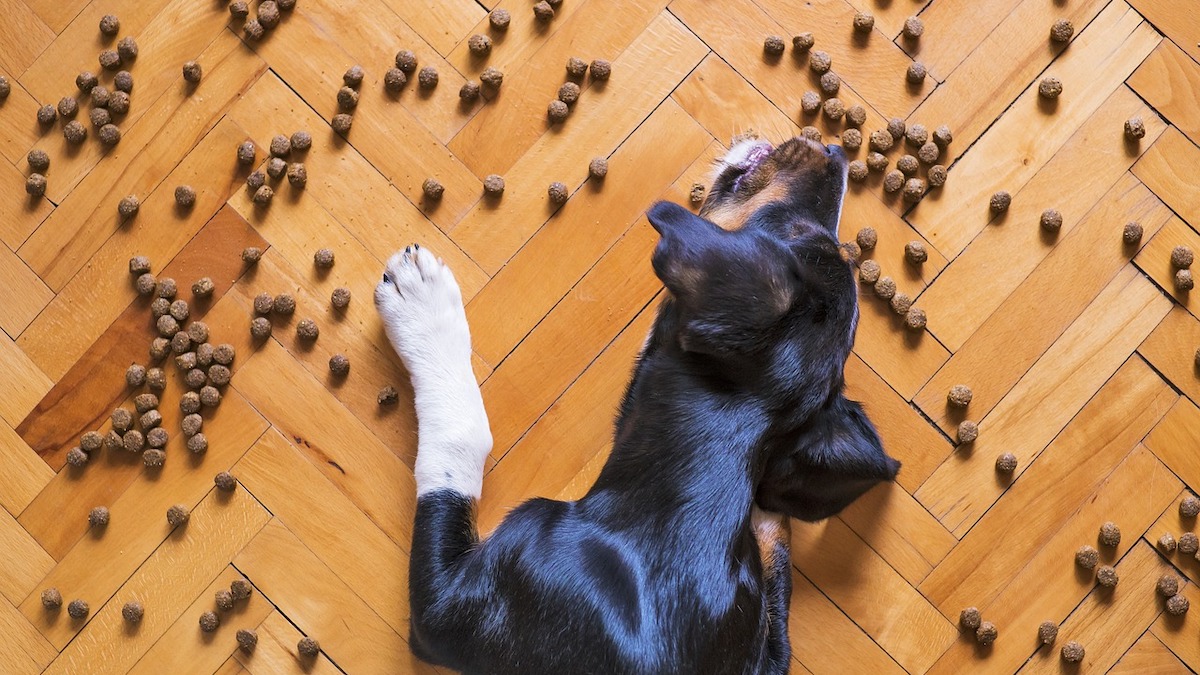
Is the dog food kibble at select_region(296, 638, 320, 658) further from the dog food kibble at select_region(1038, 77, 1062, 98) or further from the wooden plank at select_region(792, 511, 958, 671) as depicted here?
the dog food kibble at select_region(1038, 77, 1062, 98)

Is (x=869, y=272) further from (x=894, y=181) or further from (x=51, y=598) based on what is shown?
(x=51, y=598)

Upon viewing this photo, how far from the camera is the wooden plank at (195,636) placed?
2.88 m

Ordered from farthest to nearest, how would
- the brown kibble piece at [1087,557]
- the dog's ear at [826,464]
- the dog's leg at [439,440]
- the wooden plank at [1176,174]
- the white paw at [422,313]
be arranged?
1. the wooden plank at [1176,174]
2. the brown kibble piece at [1087,557]
3. the white paw at [422,313]
4. the dog's leg at [439,440]
5. the dog's ear at [826,464]

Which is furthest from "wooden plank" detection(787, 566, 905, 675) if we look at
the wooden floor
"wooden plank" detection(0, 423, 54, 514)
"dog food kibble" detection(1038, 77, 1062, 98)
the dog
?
"wooden plank" detection(0, 423, 54, 514)

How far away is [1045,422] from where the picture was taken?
9.71 feet

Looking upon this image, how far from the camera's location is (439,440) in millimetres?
2725

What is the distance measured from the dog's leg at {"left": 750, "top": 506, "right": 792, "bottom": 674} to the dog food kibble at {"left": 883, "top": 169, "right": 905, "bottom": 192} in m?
1.01

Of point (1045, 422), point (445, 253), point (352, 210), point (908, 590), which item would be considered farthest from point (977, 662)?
point (352, 210)

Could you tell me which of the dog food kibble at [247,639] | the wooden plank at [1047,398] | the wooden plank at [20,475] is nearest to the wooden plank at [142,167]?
the wooden plank at [20,475]

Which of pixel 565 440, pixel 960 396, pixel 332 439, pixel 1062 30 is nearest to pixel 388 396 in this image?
pixel 332 439

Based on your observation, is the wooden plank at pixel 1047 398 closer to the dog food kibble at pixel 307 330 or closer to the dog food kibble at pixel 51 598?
the dog food kibble at pixel 307 330

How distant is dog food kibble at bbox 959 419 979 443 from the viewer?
2.89 metres

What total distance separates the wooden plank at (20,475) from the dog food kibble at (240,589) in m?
0.64

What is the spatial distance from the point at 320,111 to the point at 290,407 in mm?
880
